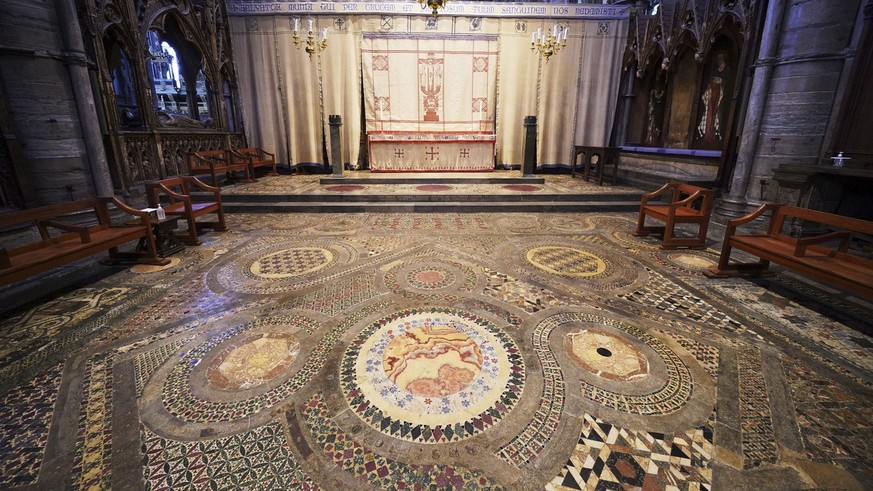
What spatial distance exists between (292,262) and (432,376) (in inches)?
97.3

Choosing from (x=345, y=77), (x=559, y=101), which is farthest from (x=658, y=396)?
(x=345, y=77)

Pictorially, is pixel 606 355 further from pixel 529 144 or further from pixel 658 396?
pixel 529 144

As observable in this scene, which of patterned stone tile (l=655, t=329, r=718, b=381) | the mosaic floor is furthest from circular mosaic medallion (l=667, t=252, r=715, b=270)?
patterned stone tile (l=655, t=329, r=718, b=381)

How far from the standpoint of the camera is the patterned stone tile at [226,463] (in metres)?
1.48

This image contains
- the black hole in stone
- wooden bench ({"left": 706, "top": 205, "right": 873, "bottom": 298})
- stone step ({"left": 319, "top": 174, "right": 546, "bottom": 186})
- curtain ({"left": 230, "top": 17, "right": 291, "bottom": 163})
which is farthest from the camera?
curtain ({"left": 230, "top": 17, "right": 291, "bottom": 163})

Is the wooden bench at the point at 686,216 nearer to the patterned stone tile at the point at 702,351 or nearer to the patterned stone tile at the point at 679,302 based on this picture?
the patterned stone tile at the point at 679,302

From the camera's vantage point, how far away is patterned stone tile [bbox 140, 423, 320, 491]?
1.48m

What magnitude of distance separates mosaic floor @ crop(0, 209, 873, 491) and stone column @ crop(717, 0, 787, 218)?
8.14ft

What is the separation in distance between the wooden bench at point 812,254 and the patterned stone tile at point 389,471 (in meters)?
3.06

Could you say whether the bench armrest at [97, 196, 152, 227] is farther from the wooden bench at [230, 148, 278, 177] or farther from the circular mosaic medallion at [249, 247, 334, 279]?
the wooden bench at [230, 148, 278, 177]

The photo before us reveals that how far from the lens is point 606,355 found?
7.61ft

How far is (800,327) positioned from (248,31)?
11187 millimetres

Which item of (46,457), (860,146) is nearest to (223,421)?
(46,457)

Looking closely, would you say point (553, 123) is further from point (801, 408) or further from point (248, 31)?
point (801, 408)
